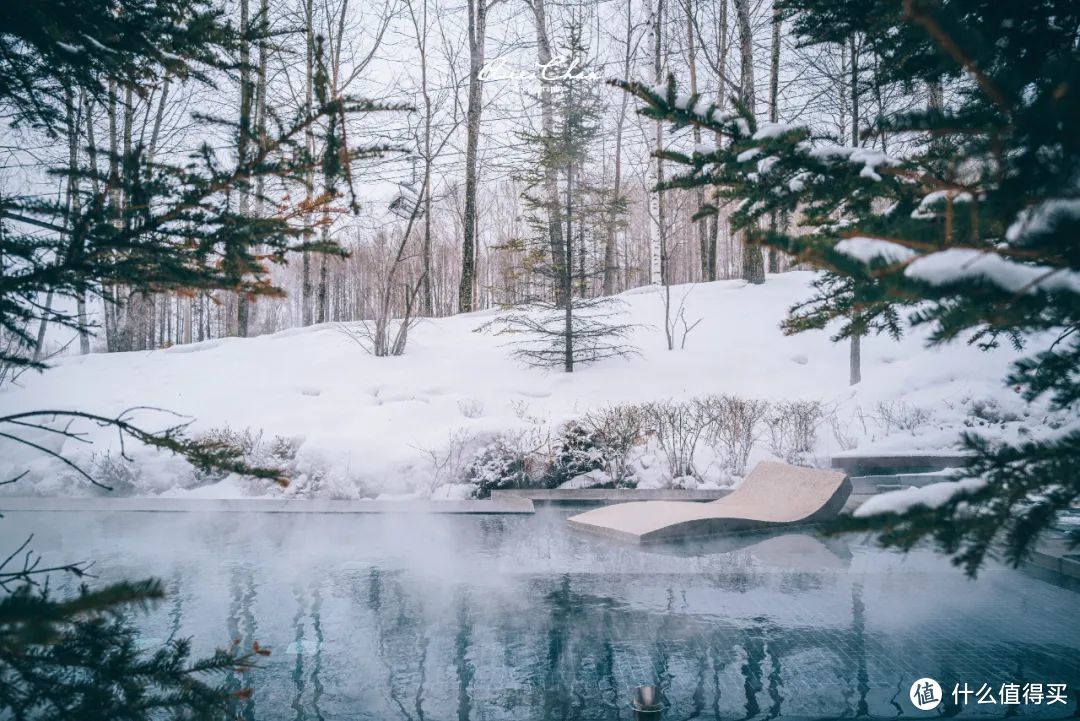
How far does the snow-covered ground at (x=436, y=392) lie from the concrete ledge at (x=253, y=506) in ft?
2.77

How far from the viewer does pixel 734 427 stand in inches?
349

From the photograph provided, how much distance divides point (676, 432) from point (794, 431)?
1.66m

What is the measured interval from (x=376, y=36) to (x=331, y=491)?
1293 centimetres

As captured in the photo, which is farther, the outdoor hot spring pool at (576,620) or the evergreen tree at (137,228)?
the outdoor hot spring pool at (576,620)

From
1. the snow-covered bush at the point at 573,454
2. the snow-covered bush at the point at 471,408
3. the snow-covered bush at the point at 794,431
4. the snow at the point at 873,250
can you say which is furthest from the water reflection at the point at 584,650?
the snow-covered bush at the point at 471,408

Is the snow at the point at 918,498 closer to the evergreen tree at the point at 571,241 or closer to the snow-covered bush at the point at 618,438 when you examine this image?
the snow-covered bush at the point at 618,438

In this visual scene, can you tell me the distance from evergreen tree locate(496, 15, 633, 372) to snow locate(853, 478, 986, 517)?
10862mm

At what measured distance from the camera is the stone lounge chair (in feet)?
19.0

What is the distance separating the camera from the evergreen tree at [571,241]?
12375 mm

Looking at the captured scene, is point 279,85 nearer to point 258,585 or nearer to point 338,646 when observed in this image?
point 258,585

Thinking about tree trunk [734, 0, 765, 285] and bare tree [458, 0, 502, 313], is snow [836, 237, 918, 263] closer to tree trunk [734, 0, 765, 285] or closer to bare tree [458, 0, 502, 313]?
tree trunk [734, 0, 765, 285]

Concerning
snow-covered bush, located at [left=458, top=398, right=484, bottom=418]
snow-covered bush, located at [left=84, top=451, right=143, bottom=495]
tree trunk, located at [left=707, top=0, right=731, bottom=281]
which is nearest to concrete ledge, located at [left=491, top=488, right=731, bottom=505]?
snow-covered bush, located at [left=458, top=398, right=484, bottom=418]

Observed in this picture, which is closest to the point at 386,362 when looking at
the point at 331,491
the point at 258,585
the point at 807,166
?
the point at 331,491

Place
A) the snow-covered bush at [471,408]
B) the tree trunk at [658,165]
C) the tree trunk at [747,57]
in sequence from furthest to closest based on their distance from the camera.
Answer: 1. the tree trunk at [658,165]
2. the tree trunk at [747,57]
3. the snow-covered bush at [471,408]
